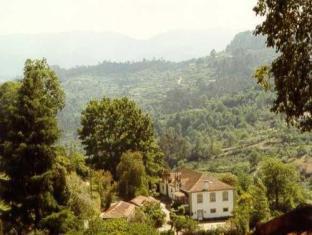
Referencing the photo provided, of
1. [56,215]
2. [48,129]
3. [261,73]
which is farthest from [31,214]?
[261,73]

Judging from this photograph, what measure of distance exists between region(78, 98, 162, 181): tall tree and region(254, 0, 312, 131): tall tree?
4299 centimetres

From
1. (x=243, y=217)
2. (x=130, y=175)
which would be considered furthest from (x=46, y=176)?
(x=130, y=175)

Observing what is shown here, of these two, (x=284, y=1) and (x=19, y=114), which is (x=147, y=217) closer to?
(x=19, y=114)

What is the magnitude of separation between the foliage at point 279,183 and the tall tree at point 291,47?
4319 centimetres

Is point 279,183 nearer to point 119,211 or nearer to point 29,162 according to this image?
point 119,211

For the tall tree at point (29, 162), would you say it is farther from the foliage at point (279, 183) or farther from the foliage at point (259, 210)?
the foliage at point (279, 183)

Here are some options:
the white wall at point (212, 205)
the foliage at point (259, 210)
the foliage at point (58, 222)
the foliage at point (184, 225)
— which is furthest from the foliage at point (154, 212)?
the foliage at point (58, 222)

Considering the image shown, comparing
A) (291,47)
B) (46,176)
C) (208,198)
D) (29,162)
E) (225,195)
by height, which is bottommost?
(208,198)

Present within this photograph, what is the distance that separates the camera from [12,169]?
3119cm

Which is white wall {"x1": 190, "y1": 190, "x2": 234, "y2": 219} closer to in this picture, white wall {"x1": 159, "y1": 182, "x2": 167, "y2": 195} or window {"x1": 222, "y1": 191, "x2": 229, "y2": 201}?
window {"x1": 222, "y1": 191, "x2": 229, "y2": 201}

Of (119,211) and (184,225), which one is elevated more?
(119,211)

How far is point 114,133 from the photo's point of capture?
6044cm

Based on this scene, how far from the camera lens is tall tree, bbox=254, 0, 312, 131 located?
54.5 ft

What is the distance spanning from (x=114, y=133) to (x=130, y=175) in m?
7.30
